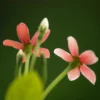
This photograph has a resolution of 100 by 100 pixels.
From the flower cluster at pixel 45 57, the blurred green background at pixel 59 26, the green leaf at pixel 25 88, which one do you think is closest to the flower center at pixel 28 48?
the flower cluster at pixel 45 57

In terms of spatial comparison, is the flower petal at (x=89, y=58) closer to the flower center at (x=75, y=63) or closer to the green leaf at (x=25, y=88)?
the flower center at (x=75, y=63)

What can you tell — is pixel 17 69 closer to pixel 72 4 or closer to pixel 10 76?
pixel 10 76

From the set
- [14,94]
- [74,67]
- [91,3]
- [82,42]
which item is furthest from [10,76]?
[14,94]

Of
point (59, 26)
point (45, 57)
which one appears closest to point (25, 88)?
point (45, 57)

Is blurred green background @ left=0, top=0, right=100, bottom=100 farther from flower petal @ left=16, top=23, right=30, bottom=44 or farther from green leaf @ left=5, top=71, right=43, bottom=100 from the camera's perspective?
green leaf @ left=5, top=71, right=43, bottom=100

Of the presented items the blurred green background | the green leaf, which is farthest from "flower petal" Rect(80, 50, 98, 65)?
the blurred green background

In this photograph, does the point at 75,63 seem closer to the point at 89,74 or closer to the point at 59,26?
the point at 89,74
